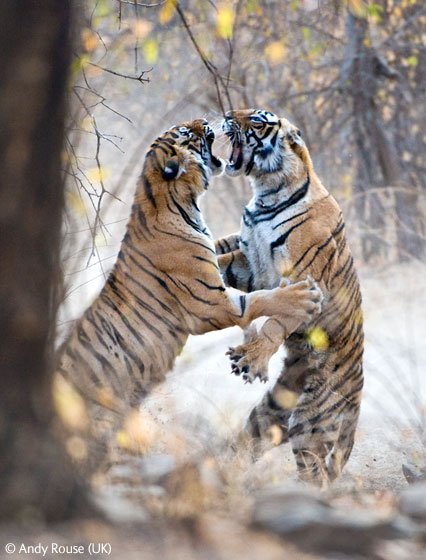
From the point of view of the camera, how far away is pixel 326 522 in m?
3.12

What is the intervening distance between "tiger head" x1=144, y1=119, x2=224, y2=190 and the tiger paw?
1.00 metres

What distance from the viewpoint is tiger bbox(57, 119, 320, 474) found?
5.23 metres

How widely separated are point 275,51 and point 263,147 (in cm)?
654

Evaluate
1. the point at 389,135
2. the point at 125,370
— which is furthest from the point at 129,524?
the point at 389,135

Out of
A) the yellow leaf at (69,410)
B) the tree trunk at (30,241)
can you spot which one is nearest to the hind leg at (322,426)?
the yellow leaf at (69,410)

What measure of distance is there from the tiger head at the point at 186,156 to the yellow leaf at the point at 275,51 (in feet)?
21.2

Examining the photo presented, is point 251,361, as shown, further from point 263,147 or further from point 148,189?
point 263,147

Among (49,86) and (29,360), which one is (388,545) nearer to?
(29,360)

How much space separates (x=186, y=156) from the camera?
557 cm

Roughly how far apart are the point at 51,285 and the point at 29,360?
24cm

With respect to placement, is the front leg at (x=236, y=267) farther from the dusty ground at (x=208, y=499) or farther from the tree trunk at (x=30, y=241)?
the tree trunk at (x=30, y=241)

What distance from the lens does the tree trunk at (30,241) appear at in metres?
2.96

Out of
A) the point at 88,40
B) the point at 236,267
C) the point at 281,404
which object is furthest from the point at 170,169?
the point at 281,404

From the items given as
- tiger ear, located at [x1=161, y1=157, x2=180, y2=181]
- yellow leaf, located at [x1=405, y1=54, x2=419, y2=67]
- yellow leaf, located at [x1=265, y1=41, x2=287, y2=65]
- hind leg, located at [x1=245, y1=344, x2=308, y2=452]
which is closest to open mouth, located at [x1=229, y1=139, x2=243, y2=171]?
tiger ear, located at [x1=161, y1=157, x2=180, y2=181]
